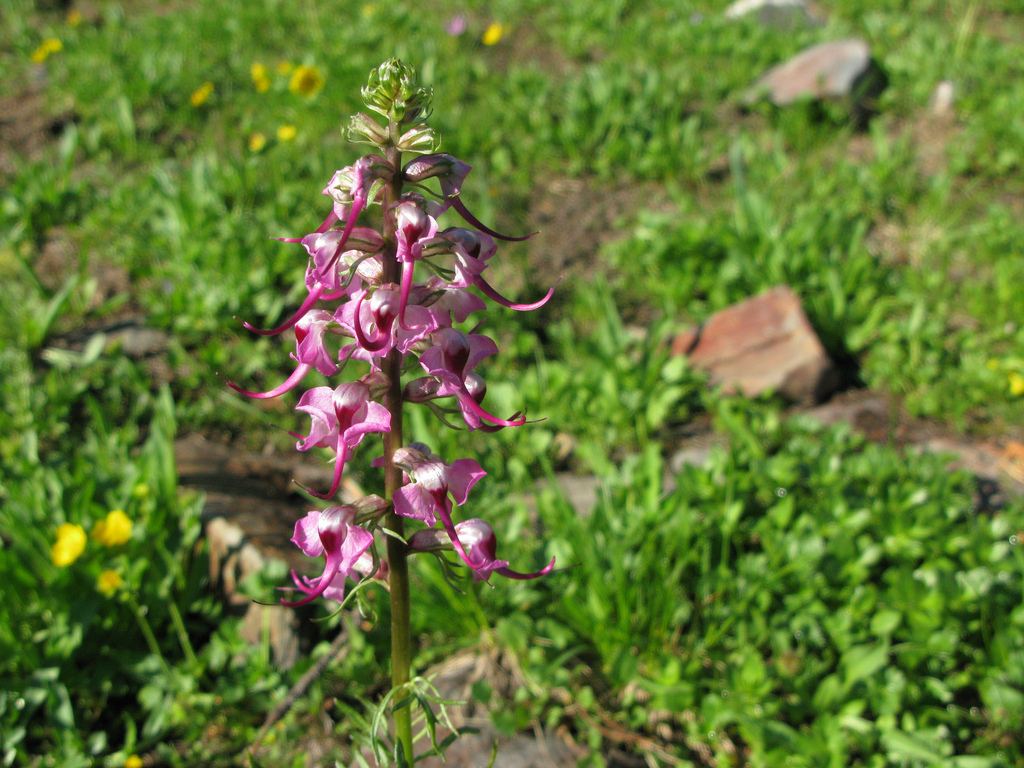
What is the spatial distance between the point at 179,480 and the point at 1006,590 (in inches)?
121

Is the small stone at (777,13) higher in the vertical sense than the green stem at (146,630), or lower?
higher

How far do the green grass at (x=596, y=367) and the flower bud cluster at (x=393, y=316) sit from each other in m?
1.20

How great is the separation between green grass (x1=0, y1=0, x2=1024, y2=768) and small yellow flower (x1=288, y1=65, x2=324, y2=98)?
10.5 inches

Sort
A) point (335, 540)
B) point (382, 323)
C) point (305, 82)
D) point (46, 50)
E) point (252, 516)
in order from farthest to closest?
point (46, 50)
point (305, 82)
point (252, 516)
point (335, 540)
point (382, 323)

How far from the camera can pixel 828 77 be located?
543 cm

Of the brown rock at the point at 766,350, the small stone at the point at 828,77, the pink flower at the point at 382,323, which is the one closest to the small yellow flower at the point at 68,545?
the pink flower at the point at 382,323

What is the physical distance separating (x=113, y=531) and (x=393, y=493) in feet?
5.35

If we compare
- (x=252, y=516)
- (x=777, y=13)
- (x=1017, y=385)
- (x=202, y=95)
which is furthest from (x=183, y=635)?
(x=777, y=13)

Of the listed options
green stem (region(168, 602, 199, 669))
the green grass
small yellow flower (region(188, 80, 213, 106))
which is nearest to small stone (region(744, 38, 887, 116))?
the green grass

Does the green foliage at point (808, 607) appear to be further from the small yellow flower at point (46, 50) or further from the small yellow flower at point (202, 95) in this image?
the small yellow flower at point (46, 50)

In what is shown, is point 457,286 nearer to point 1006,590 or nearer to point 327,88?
point 1006,590

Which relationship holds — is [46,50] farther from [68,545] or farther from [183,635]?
[183,635]

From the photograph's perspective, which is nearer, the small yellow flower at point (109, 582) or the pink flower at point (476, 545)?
the pink flower at point (476, 545)

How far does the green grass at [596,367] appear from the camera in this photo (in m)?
2.36
